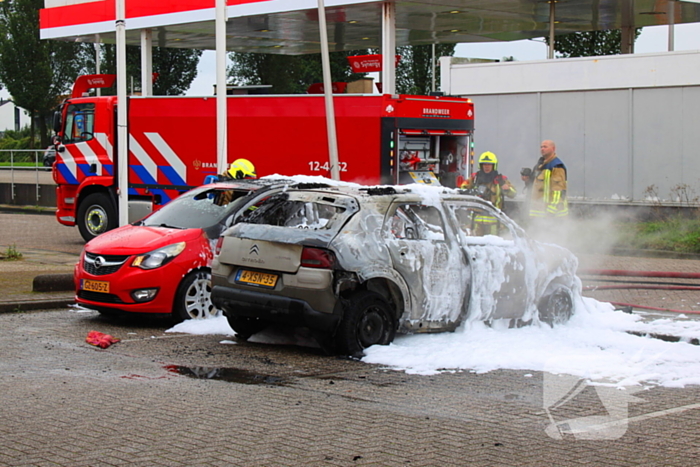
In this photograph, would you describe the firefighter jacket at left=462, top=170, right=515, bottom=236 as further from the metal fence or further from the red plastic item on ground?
the metal fence

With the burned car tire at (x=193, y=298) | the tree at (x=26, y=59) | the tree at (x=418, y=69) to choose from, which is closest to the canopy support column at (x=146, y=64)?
the burned car tire at (x=193, y=298)

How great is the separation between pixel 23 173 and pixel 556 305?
2701 centimetres

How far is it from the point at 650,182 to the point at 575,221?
2.02m

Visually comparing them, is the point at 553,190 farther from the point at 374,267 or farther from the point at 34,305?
the point at 34,305

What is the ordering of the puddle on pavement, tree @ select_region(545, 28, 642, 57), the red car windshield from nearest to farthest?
1. the puddle on pavement
2. the red car windshield
3. tree @ select_region(545, 28, 642, 57)

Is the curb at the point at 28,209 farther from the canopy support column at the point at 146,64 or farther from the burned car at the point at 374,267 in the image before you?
the burned car at the point at 374,267

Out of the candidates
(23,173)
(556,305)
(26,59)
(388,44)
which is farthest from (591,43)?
(556,305)

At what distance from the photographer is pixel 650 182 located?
2228cm

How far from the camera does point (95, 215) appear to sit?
19328 mm

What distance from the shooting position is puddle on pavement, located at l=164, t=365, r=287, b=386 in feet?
23.7

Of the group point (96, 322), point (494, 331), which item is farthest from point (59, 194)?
point (494, 331)

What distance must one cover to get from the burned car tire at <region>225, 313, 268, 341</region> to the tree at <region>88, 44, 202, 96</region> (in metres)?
47.5

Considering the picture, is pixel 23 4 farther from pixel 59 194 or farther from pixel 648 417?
pixel 648 417

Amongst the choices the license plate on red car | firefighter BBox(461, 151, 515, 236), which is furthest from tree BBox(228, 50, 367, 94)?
the license plate on red car
